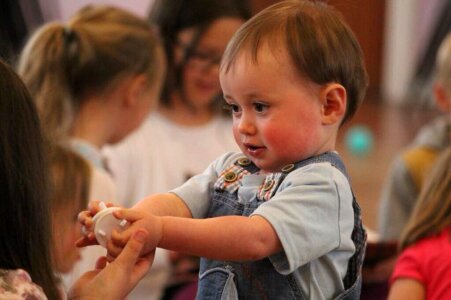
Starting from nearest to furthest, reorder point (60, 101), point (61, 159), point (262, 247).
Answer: point (262, 247), point (61, 159), point (60, 101)

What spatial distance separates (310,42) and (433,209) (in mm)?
594

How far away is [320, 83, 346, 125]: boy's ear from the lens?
100 cm

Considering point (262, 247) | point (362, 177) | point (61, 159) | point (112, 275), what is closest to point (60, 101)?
point (61, 159)

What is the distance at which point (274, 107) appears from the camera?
0.99 meters

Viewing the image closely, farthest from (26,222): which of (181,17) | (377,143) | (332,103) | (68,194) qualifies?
(377,143)

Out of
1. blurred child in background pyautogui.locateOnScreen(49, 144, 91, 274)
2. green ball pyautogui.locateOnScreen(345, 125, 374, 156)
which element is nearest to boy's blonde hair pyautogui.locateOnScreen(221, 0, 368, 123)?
blurred child in background pyautogui.locateOnScreen(49, 144, 91, 274)

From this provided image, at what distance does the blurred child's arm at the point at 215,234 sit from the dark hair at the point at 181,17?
→ 1.29 meters

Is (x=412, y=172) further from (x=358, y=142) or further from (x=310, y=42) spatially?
(x=358, y=142)

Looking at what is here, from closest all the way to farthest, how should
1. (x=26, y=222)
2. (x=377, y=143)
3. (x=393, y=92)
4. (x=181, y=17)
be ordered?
(x=26, y=222) → (x=181, y=17) → (x=377, y=143) → (x=393, y=92)

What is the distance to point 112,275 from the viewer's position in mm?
1029

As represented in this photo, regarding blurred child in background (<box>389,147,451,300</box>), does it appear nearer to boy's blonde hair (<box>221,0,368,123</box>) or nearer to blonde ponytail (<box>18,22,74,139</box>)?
boy's blonde hair (<box>221,0,368,123</box>)

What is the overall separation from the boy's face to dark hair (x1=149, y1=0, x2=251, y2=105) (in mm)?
1197

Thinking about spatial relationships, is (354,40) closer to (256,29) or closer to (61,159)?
(256,29)

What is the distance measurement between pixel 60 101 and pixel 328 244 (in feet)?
3.31
